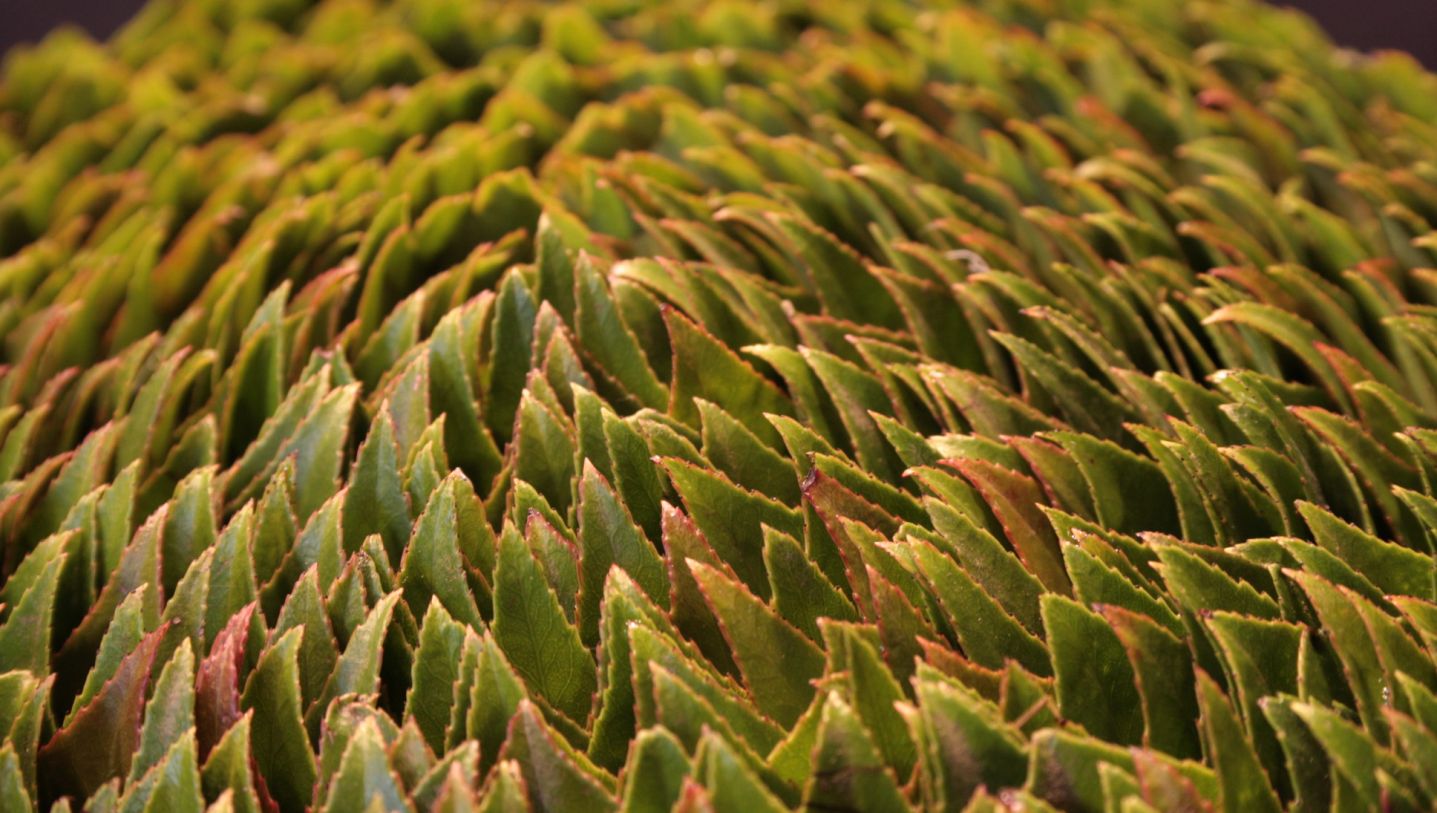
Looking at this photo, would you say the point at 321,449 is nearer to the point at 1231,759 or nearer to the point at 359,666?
the point at 359,666

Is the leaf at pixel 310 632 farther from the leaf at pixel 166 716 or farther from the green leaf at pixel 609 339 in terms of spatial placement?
the green leaf at pixel 609 339

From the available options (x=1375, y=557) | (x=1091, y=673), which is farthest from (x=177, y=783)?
(x=1375, y=557)

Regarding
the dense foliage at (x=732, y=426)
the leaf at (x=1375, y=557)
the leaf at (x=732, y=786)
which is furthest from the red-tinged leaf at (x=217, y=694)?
the leaf at (x=1375, y=557)

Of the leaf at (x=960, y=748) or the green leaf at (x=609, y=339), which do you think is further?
the green leaf at (x=609, y=339)

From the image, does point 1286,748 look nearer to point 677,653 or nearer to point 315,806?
point 677,653

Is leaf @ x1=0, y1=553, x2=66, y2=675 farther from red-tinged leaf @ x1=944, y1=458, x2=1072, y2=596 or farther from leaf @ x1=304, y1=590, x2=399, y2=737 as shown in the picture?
red-tinged leaf @ x1=944, y1=458, x2=1072, y2=596

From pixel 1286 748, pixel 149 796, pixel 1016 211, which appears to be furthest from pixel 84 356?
pixel 1286 748
